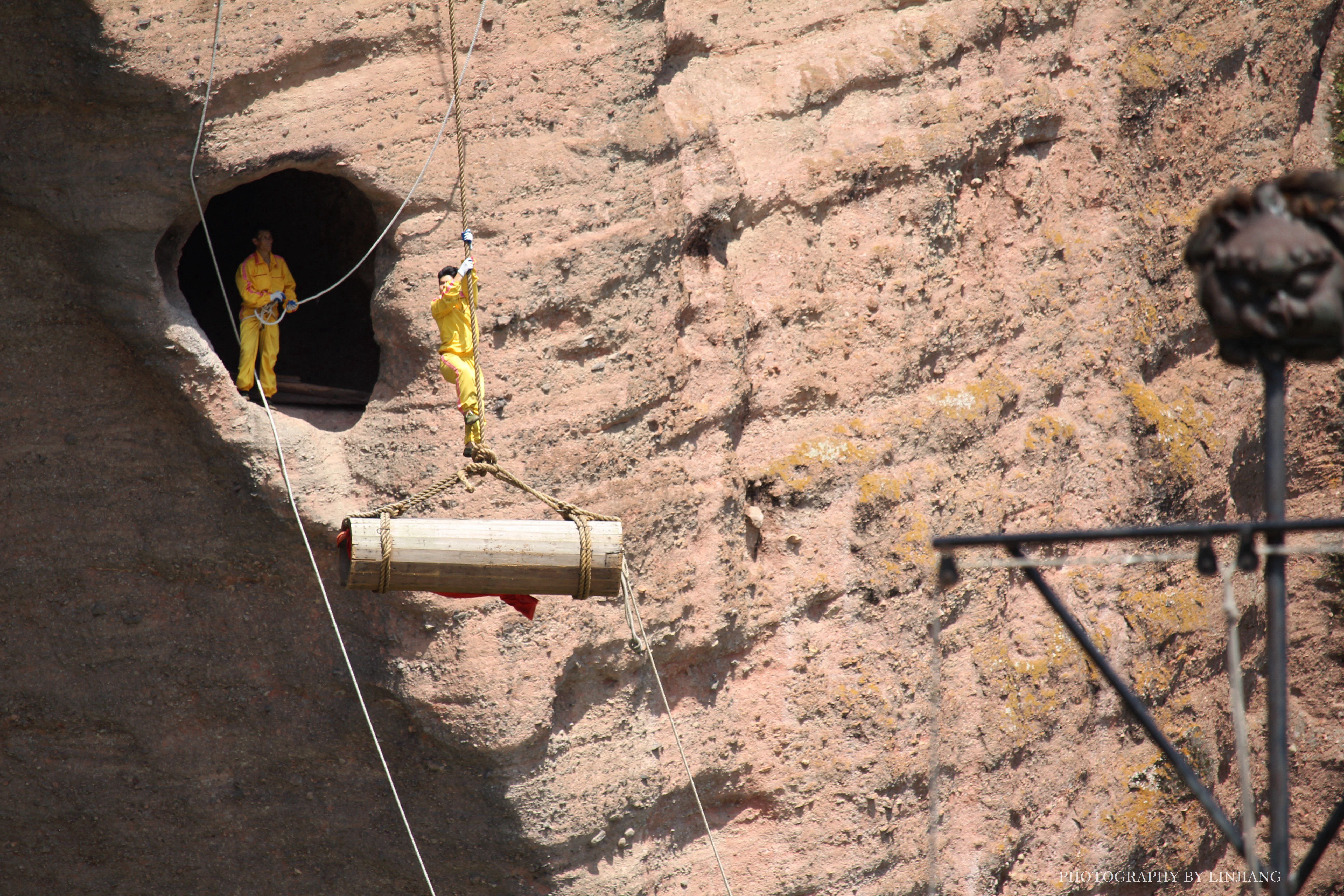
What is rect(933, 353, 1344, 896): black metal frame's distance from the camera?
126 inches

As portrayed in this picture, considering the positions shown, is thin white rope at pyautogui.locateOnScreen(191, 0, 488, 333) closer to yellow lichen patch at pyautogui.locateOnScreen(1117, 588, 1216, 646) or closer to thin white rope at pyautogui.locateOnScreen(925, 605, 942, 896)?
thin white rope at pyautogui.locateOnScreen(925, 605, 942, 896)

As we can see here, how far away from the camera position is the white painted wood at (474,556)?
471 centimetres

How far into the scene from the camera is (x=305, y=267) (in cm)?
727

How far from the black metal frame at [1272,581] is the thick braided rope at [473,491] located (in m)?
1.66

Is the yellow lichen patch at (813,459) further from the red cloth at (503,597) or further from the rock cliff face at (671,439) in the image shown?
the red cloth at (503,597)

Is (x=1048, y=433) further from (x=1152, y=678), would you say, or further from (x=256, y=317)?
(x=256, y=317)

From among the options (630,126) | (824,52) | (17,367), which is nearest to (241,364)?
(17,367)

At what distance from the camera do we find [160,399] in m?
5.75

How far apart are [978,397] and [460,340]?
2.86m

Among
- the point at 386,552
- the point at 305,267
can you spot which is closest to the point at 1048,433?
the point at 386,552

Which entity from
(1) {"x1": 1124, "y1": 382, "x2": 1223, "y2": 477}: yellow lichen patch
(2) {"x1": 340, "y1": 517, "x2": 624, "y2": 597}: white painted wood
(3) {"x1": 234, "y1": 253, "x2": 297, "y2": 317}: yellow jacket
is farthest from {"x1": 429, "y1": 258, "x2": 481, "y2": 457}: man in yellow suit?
(1) {"x1": 1124, "y1": 382, "x2": 1223, "y2": 477}: yellow lichen patch

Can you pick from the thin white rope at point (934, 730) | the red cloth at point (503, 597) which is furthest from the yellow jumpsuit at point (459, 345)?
the thin white rope at point (934, 730)

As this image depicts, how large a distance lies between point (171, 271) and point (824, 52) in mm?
3372

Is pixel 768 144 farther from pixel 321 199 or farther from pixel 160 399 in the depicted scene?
pixel 160 399
